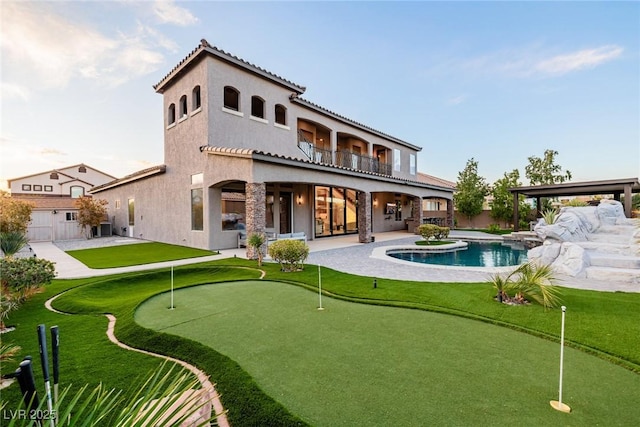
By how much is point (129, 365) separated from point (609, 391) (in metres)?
5.73

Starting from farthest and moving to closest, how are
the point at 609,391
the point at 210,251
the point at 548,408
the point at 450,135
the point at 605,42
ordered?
the point at 450,135 < the point at 605,42 < the point at 210,251 < the point at 609,391 < the point at 548,408

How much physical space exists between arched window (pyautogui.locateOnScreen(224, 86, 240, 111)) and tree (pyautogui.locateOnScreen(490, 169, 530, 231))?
24.2 m

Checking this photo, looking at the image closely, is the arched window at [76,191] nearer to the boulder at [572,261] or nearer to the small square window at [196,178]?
the small square window at [196,178]

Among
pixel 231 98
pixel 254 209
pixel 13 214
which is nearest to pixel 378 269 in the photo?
pixel 254 209

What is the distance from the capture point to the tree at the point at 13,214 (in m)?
16.0

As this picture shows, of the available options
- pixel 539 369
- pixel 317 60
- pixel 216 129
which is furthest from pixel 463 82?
pixel 539 369

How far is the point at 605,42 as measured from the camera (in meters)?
14.8

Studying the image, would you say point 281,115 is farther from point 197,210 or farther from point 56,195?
point 56,195

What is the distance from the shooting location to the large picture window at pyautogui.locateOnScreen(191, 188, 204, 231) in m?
14.6

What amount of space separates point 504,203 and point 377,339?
2810 centimetres

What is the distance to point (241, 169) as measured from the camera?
1240cm

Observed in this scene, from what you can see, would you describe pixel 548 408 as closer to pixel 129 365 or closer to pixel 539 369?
pixel 539 369

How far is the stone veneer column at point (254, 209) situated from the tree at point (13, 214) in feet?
45.7

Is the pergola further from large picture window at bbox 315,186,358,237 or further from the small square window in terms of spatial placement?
the small square window
